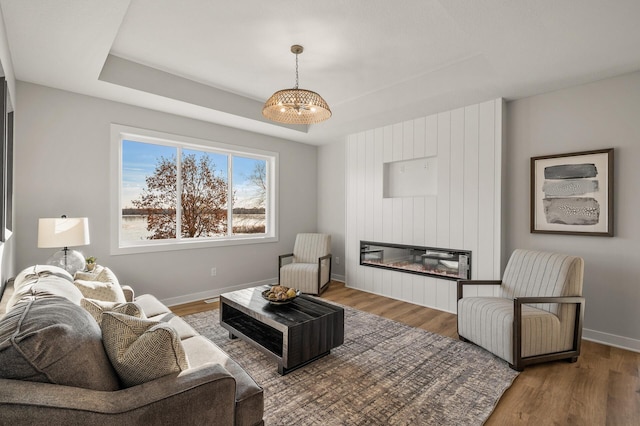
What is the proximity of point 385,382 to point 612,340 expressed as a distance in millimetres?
2435

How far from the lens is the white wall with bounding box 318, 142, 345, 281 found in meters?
5.49

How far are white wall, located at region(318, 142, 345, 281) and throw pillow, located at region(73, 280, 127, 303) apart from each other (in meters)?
3.74

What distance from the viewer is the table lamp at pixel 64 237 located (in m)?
2.61

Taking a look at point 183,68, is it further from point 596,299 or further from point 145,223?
point 596,299

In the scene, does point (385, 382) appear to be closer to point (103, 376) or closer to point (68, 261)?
point (103, 376)

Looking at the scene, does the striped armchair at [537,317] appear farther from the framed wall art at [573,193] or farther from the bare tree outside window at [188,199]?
the bare tree outside window at [188,199]

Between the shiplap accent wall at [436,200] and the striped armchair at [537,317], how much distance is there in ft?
2.57

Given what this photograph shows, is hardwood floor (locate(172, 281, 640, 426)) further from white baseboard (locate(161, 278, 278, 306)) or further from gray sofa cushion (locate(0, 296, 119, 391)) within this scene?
white baseboard (locate(161, 278, 278, 306))

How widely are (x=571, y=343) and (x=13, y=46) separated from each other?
16.8 ft

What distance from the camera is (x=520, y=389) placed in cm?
220

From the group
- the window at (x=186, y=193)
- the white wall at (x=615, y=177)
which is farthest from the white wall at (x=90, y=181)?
the white wall at (x=615, y=177)

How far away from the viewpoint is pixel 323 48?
287 centimetres

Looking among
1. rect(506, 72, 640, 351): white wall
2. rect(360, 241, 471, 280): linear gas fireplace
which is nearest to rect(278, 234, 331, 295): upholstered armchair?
rect(360, 241, 471, 280): linear gas fireplace

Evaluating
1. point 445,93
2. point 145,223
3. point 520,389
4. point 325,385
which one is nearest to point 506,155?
point 445,93
